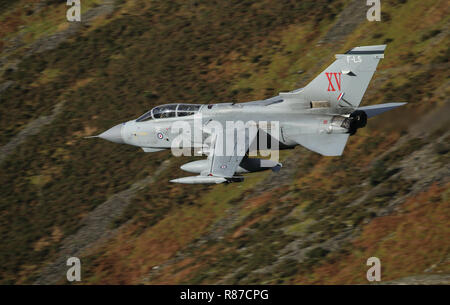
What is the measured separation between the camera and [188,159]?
38.8 m

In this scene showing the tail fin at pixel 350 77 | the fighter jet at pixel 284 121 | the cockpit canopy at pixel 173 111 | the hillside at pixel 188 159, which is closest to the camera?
the fighter jet at pixel 284 121

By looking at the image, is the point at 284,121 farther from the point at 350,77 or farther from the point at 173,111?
the point at 173,111

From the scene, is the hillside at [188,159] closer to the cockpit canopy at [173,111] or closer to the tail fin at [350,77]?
the tail fin at [350,77]

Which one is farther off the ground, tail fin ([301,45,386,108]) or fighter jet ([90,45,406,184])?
tail fin ([301,45,386,108])

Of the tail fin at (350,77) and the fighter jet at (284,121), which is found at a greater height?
the tail fin at (350,77)

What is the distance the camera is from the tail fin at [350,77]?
27359 millimetres

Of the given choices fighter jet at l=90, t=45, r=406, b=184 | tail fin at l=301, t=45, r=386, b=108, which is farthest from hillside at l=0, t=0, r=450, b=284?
tail fin at l=301, t=45, r=386, b=108

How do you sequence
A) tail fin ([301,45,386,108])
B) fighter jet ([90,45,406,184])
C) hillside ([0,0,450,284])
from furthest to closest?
hillside ([0,0,450,284]), tail fin ([301,45,386,108]), fighter jet ([90,45,406,184])

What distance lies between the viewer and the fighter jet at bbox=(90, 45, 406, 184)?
86.9 feet

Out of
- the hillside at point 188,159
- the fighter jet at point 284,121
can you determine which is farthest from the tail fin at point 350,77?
the hillside at point 188,159

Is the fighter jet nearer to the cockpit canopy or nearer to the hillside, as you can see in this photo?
the cockpit canopy

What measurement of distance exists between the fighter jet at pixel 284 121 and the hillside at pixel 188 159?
17.2 ft

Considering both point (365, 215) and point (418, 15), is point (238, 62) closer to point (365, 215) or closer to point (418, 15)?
point (418, 15)

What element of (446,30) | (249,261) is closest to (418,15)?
(446,30)
